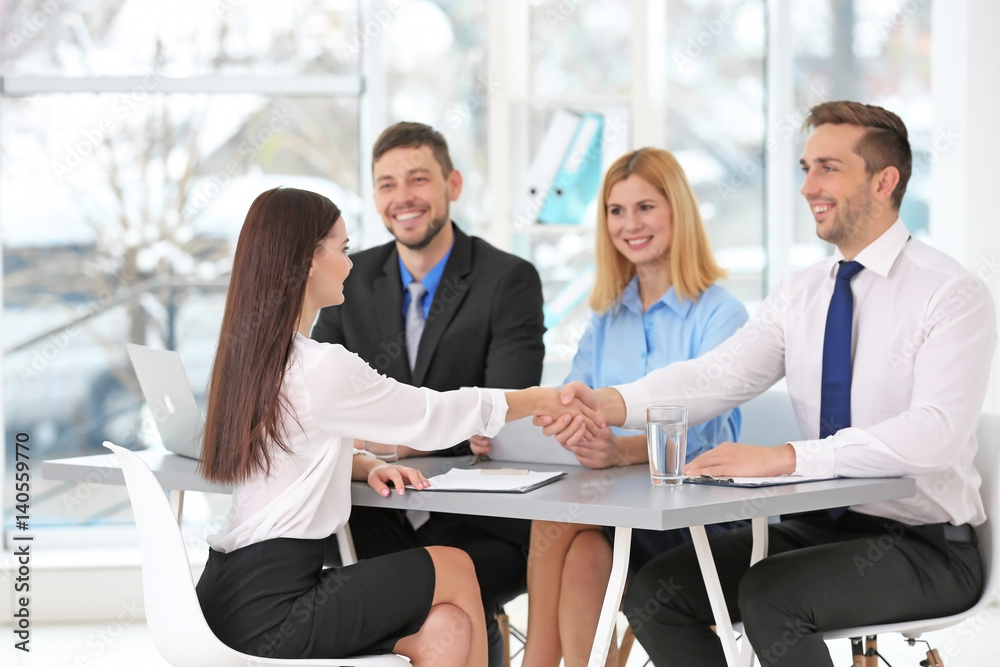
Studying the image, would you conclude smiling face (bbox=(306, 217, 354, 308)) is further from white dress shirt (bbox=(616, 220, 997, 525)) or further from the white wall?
the white wall

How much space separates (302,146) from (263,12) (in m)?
0.56

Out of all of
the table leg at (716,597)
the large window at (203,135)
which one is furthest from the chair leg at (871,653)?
the large window at (203,135)

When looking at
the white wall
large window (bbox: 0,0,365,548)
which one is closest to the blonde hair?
the white wall

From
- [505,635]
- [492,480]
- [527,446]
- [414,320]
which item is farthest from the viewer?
[414,320]

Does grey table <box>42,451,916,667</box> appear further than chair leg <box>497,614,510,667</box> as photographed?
No

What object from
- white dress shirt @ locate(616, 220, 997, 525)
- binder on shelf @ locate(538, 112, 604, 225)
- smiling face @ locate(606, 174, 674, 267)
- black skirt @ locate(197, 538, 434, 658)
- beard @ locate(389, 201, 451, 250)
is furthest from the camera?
binder on shelf @ locate(538, 112, 604, 225)

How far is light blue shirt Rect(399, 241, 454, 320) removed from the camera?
269cm

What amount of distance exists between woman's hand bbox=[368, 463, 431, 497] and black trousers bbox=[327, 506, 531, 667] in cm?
50

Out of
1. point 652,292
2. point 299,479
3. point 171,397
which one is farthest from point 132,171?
point 299,479

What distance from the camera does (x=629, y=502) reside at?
5.04 feet

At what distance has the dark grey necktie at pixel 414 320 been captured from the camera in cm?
264

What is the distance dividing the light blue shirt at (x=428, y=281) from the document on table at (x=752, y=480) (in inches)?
42.9

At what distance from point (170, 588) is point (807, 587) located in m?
1.10

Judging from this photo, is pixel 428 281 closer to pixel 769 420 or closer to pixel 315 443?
pixel 769 420
